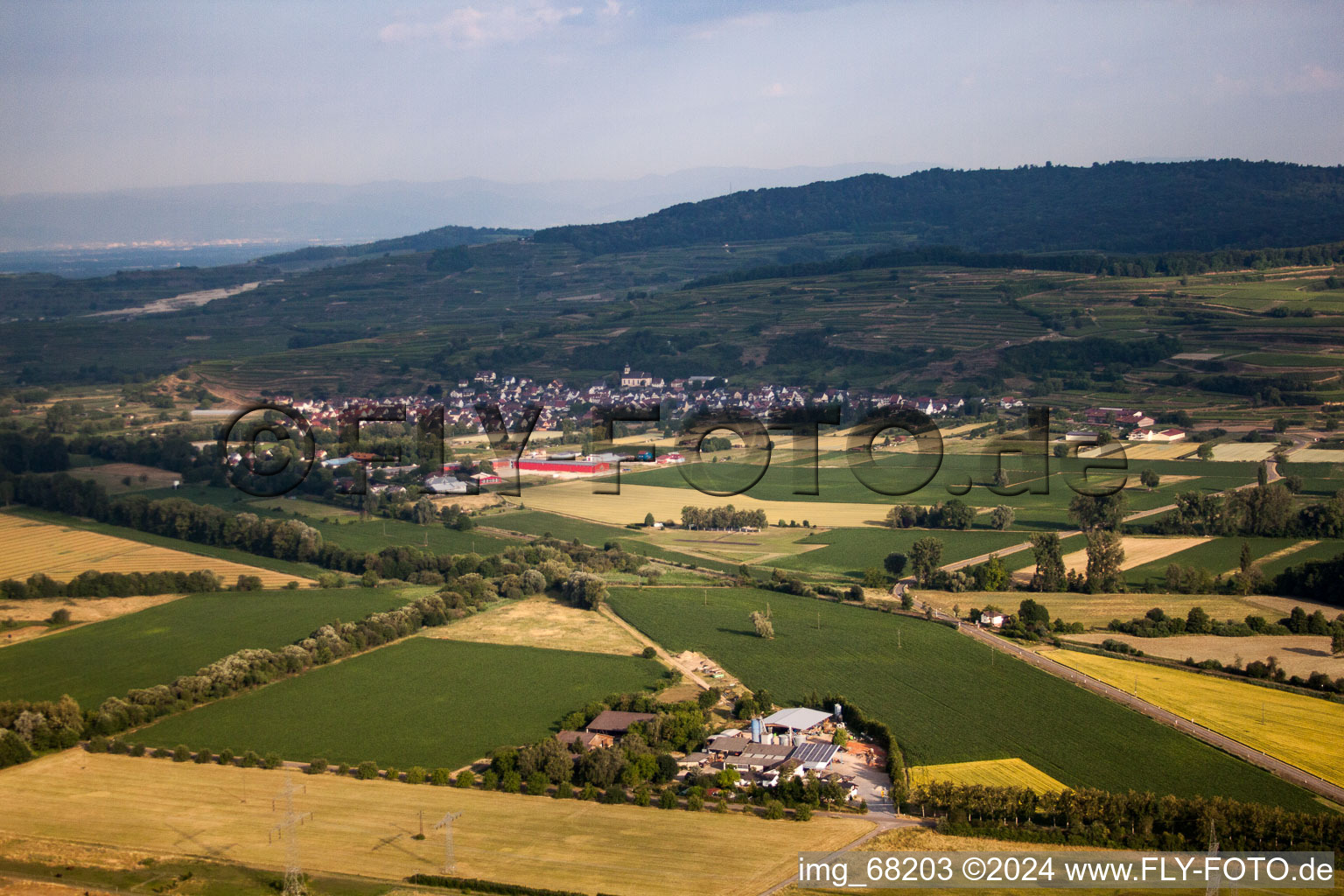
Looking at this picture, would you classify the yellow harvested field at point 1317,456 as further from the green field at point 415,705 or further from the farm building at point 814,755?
the farm building at point 814,755

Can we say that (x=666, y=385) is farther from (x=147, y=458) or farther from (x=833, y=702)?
(x=833, y=702)

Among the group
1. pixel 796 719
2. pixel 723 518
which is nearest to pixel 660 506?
pixel 723 518

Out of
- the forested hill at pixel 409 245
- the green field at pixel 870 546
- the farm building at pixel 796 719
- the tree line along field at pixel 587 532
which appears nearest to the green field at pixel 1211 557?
the green field at pixel 870 546

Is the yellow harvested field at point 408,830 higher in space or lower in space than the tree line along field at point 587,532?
lower

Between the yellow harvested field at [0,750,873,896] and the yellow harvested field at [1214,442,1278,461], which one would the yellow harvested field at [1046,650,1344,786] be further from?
the yellow harvested field at [1214,442,1278,461]

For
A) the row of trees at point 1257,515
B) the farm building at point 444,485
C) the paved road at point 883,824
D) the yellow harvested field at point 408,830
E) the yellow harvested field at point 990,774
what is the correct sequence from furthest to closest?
the farm building at point 444,485, the row of trees at point 1257,515, the yellow harvested field at point 990,774, the paved road at point 883,824, the yellow harvested field at point 408,830

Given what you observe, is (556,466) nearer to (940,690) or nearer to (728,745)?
(940,690)

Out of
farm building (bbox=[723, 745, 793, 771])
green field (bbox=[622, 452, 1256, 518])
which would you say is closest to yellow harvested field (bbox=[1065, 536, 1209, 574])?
green field (bbox=[622, 452, 1256, 518])
